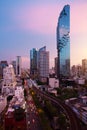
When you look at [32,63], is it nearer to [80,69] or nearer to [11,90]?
[80,69]

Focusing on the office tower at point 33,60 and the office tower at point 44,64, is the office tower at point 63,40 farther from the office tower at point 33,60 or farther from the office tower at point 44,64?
the office tower at point 33,60

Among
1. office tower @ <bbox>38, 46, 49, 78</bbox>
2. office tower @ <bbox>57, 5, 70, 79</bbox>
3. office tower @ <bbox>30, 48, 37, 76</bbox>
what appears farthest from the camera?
office tower @ <bbox>30, 48, 37, 76</bbox>

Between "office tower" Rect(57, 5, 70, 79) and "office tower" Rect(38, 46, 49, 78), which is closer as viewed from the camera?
"office tower" Rect(57, 5, 70, 79)

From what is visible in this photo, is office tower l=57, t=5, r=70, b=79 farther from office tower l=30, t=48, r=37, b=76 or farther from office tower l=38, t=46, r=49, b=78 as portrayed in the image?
office tower l=30, t=48, r=37, b=76

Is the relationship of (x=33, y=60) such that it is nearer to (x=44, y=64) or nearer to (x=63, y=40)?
(x=44, y=64)

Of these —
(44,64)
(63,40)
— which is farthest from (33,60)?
(63,40)

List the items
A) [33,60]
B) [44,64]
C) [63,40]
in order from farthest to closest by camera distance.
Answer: [33,60]
[44,64]
[63,40]

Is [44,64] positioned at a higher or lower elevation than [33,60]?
lower

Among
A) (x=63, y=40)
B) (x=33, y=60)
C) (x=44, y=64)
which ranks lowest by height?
(x=44, y=64)

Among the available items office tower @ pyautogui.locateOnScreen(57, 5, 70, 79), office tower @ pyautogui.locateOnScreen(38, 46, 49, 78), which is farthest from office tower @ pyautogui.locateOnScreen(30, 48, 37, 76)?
office tower @ pyautogui.locateOnScreen(57, 5, 70, 79)

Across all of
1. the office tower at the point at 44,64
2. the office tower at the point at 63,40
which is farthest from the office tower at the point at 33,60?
the office tower at the point at 63,40
